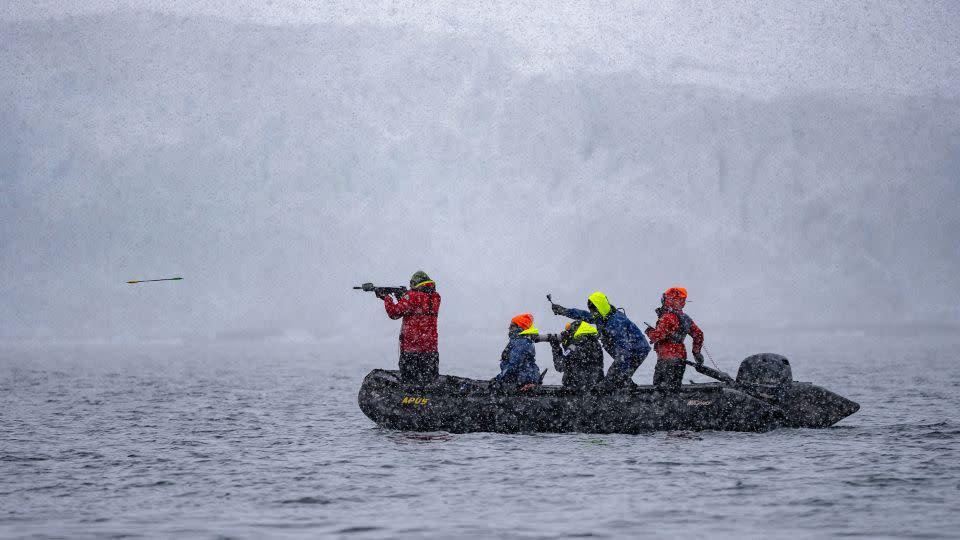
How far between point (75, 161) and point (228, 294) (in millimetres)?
31707

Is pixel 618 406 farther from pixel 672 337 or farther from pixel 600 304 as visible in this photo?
pixel 600 304

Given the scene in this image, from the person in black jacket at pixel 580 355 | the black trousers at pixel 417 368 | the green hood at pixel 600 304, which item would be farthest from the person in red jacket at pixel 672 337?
the black trousers at pixel 417 368

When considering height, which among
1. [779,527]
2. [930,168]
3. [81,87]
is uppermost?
[81,87]

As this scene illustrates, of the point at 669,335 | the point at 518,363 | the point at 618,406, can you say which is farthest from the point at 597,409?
the point at 669,335

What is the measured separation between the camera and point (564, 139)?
181750mm

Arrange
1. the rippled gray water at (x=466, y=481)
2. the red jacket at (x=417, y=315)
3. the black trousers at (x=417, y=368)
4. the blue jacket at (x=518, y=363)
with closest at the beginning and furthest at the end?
the rippled gray water at (x=466, y=481) → the blue jacket at (x=518, y=363) → the red jacket at (x=417, y=315) → the black trousers at (x=417, y=368)

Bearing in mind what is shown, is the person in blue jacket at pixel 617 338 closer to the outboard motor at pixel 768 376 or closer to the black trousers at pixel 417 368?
the outboard motor at pixel 768 376

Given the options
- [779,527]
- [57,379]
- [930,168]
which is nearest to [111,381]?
[57,379]

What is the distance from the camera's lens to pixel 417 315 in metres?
19.0

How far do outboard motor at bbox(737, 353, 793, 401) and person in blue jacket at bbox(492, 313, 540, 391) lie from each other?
11.8 feet

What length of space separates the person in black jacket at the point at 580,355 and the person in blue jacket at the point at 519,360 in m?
0.42

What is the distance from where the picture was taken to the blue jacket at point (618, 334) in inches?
723

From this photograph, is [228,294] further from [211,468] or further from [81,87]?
[211,468]

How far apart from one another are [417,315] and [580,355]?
2.90m
